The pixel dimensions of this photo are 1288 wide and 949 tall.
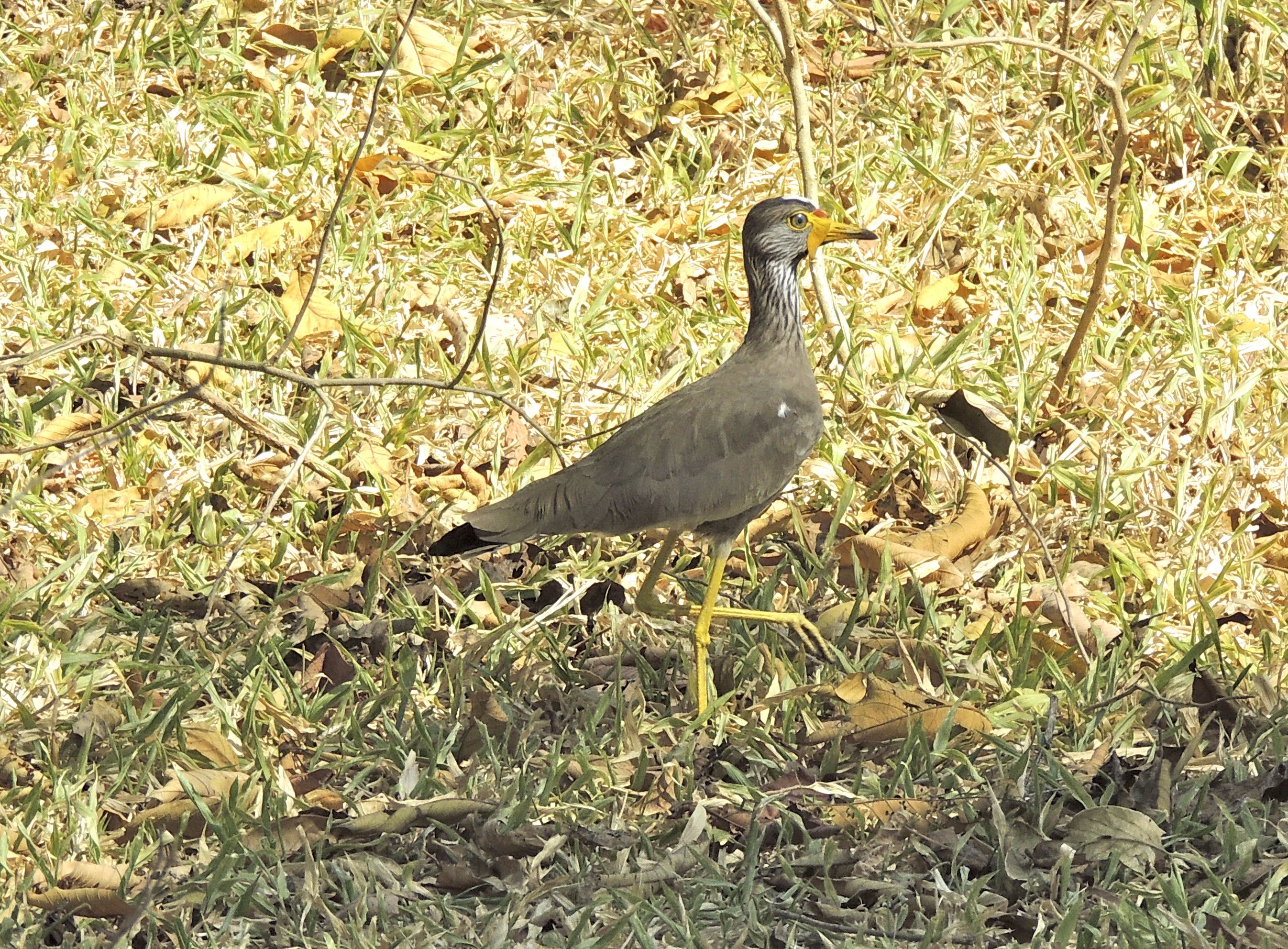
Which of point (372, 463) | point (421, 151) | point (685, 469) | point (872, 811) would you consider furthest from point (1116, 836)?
point (421, 151)

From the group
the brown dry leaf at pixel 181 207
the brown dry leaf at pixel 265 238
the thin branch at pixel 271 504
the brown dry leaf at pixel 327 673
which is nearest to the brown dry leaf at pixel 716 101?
the brown dry leaf at pixel 265 238

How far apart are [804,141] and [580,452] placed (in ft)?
4.35

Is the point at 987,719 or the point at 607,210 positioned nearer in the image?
the point at 987,719

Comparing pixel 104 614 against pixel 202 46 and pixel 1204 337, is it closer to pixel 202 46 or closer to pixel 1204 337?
pixel 202 46

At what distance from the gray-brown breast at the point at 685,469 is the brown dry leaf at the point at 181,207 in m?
2.50

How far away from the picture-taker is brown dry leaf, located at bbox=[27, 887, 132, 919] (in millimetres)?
3678

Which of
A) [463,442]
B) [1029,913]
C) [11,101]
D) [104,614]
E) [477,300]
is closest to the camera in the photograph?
[1029,913]

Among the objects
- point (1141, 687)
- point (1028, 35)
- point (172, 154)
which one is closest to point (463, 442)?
point (172, 154)

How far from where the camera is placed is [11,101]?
6.79m

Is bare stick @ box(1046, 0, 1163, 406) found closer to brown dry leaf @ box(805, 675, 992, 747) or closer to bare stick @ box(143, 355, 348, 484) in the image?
brown dry leaf @ box(805, 675, 992, 747)

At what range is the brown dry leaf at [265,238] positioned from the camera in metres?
6.36

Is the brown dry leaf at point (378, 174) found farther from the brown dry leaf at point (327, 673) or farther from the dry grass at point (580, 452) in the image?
→ the brown dry leaf at point (327, 673)

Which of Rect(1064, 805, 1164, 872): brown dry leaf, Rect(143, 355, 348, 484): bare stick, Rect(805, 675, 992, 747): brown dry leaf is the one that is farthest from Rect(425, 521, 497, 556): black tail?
Rect(1064, 805, 1164, 872): brown dry leaf

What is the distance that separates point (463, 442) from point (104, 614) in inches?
55.4
